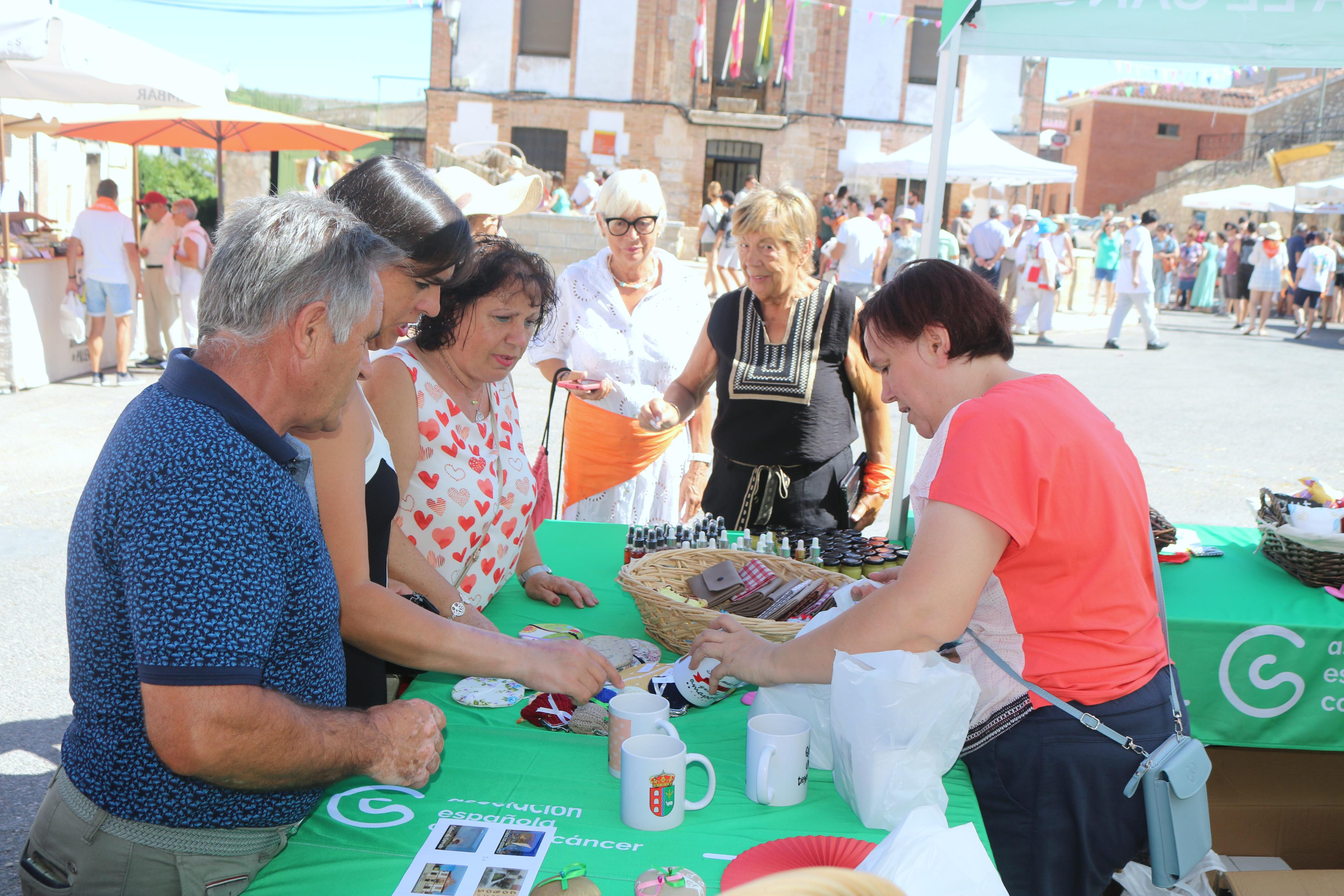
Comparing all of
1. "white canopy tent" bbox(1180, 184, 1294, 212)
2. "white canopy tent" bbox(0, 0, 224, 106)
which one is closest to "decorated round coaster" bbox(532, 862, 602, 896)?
"white canopy tent" bbox(0, 0, 224, 106)

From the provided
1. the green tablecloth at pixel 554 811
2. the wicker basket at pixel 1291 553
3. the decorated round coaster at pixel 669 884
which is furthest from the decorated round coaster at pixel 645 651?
the wicker basket at pixel 1291 553

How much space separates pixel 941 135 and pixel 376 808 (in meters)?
2.69

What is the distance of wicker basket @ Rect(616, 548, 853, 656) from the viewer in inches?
80.4

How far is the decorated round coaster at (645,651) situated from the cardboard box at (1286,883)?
137 cm

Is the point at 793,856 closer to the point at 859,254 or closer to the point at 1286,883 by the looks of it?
the point at 1286,883

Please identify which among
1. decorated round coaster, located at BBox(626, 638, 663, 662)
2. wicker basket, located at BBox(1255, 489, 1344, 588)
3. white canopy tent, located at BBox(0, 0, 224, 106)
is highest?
white canopy tent, located at BBox(0, 0, 224, 106)

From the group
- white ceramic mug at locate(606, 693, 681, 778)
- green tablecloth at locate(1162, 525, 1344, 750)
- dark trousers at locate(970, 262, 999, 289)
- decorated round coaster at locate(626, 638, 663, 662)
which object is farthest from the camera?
dark trousers at locate(970, 262, 999, 289)

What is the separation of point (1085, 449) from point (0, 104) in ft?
38.1

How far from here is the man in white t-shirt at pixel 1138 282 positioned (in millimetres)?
13430

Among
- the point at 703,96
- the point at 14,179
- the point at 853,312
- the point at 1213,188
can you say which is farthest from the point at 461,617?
the point at 1213,188

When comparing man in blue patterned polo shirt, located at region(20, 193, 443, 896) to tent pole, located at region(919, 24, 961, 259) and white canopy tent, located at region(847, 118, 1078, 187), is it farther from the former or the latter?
white canopy tent, located at region(847, 118, 1078, 187)

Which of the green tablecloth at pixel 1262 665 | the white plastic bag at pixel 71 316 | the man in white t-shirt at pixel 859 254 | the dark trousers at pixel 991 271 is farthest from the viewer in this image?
the dark trousers at pixel 991 271

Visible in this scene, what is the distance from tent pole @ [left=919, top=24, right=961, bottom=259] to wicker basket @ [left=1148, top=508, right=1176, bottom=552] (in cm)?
79

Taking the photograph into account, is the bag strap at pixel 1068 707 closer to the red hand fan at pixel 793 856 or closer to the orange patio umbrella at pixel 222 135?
the red hand fan at pixel 793 856
